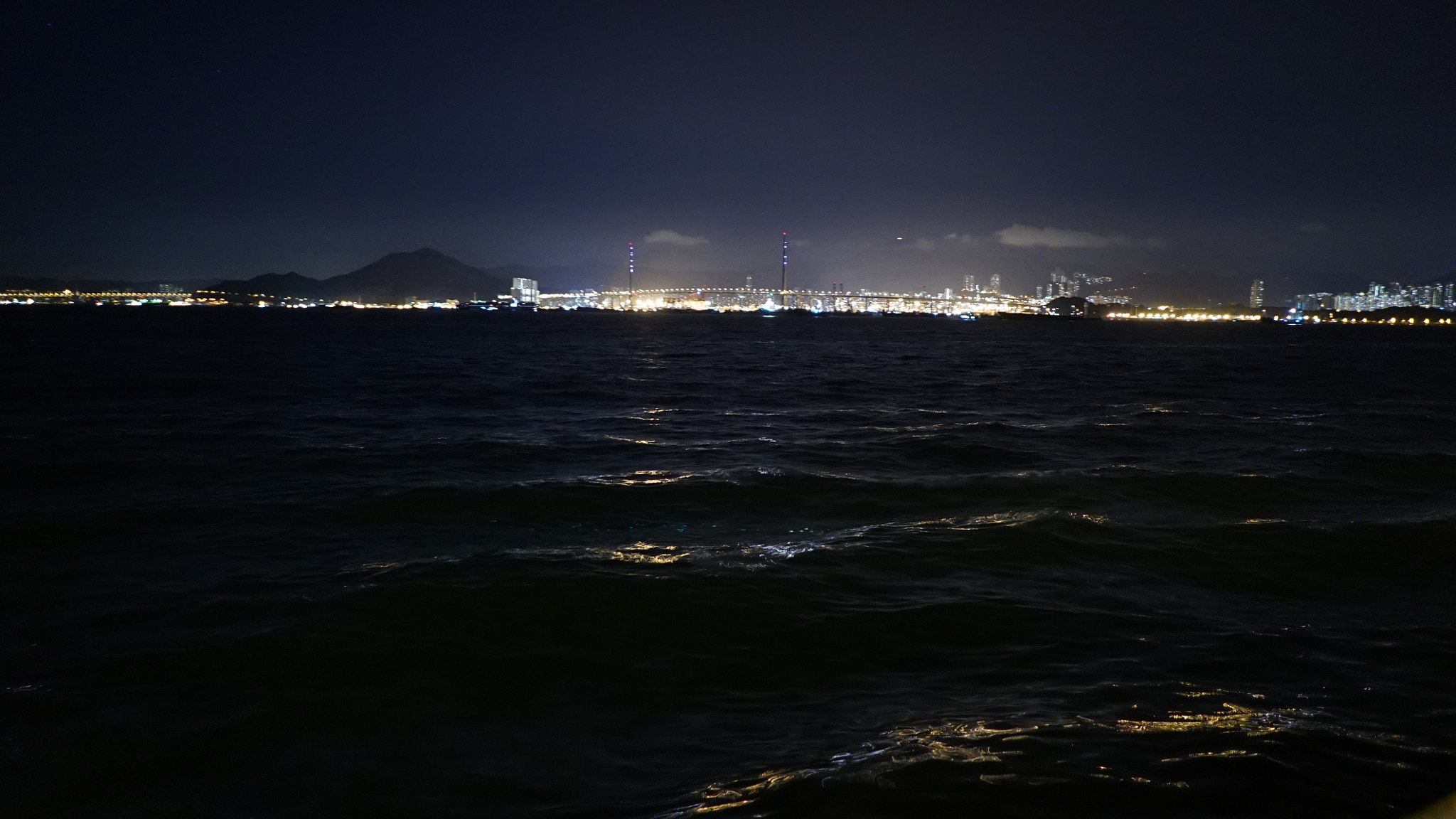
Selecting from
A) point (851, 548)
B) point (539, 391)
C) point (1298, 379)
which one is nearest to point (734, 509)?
point (851, 548)

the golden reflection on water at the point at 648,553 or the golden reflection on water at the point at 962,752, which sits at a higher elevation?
the golden reflection on water at the point at 648,553

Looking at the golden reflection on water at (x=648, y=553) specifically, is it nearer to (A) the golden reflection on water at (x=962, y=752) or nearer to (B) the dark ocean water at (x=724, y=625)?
(B) the dark ocean water at (x=724, y=625)

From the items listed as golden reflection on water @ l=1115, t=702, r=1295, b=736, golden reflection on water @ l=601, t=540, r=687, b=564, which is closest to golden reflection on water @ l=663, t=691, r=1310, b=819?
golden reflection on water @ l=1115, t=702, r=1295, b=736

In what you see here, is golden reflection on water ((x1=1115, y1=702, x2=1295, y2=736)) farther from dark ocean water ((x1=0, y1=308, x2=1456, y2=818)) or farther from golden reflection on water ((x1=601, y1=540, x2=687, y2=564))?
golden reflection on water ((x1=601, y1=540, x2=687, y2=564))

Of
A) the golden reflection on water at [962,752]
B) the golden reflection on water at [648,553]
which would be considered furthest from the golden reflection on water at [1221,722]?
the golden reflection on water at [648,553]

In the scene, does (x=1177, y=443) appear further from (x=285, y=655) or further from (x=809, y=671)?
(x=285, y=655)

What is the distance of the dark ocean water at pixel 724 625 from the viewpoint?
11.8ft

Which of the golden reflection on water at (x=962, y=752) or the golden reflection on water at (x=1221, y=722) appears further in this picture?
the golden reflection on water at (x=1221, y=722)

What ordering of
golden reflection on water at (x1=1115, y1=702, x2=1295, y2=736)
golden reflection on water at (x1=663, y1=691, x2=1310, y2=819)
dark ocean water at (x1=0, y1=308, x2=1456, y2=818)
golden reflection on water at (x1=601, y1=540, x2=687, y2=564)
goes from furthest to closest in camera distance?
golden reflection on water at (x1=601, y1=540, x2=687, y2=564)
golden reflection on water at (x1=1115, y1=702, x2=1295, y2=736)
dark ocean water at (x1=0, y1=308, x2=1456, y2=818)
golden reflection on water at (x1=663, y1=691, x2=1310, y2=819)

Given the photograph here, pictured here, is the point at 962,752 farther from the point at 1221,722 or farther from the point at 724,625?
the point at 724,625

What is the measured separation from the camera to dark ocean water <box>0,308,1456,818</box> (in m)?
3.60

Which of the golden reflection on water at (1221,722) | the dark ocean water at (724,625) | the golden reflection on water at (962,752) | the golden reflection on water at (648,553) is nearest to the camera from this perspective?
the golden reflection on water at (962,752)

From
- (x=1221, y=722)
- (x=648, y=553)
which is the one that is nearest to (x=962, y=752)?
(x=1221, y=722)

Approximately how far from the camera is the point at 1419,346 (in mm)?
63500
